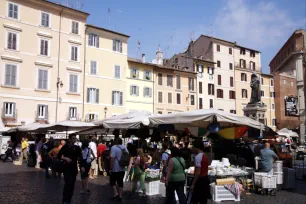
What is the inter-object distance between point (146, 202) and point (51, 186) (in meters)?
4.31

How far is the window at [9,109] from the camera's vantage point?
28.5m

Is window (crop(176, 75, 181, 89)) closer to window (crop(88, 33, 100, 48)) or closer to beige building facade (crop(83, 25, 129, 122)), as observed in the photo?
beige building facade (crop(83, 25, 129, 122))

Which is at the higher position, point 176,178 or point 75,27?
point 75,27

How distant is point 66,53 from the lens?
108 feet

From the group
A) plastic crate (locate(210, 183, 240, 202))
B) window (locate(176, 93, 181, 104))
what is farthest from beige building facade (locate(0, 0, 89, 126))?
plastic crate (locate(210, 183, 240, 202))

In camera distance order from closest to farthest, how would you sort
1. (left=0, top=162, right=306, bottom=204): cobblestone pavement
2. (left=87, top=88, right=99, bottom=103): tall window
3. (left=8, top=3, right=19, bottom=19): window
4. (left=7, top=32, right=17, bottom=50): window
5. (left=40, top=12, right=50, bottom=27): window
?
(left=0, top=162, right=306, bottom=204): cobblestone pavement
(left=7, top=32, right=17, bottom=50): window
(left=8, top=3, right=19, bottom=19): window
(left=40, top=12, right=50, bottom=27): window
(left=87, top=88, right=99, bottom=103): tall window

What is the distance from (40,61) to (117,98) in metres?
9.33

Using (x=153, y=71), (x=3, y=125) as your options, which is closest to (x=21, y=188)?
(x=3, y=125)

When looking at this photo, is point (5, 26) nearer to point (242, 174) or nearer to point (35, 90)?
point (35, 90)

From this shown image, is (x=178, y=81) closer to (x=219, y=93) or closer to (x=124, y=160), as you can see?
(x=219, y=93)

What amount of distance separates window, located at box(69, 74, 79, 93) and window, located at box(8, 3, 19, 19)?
7.60m

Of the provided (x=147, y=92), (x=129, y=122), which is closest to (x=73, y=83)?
(x=147, y=92)

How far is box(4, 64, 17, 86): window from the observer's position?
29156mm

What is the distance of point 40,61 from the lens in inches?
1231
